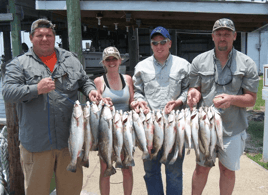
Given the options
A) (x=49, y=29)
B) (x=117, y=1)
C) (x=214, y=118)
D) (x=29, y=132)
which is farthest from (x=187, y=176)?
(x=117, y=1)

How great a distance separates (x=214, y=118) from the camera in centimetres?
262

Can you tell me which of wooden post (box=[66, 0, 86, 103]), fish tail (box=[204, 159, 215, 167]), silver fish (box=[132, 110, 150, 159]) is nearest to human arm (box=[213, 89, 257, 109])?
fish tail (box=[204, 159, 215, 167])

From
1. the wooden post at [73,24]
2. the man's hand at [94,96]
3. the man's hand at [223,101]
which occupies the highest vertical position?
the wooden post at [73,24]

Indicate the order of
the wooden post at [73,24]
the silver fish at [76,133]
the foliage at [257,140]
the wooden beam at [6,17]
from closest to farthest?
the silver fish at [76,133]
the foliage at [257,140]
the wooden post at [73,24]
the wooden beam at [6,17]

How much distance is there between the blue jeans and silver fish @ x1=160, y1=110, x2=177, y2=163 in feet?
0.67

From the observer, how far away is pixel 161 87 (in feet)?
9.77

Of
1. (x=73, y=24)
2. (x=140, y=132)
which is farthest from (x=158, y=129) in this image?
(x=73, y=24)

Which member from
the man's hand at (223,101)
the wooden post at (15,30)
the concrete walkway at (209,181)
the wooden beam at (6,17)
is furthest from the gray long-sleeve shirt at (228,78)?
the wooden beam at (6,17)

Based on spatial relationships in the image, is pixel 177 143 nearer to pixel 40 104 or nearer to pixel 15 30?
pixel 40 104

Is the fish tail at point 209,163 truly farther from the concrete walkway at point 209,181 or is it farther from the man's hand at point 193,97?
the concrete walkway at point 209,181

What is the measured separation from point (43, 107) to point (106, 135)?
728 mm

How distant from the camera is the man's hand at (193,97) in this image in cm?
282

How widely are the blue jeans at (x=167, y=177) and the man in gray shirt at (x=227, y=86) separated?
0.96ft

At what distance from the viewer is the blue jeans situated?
292 centimetres
